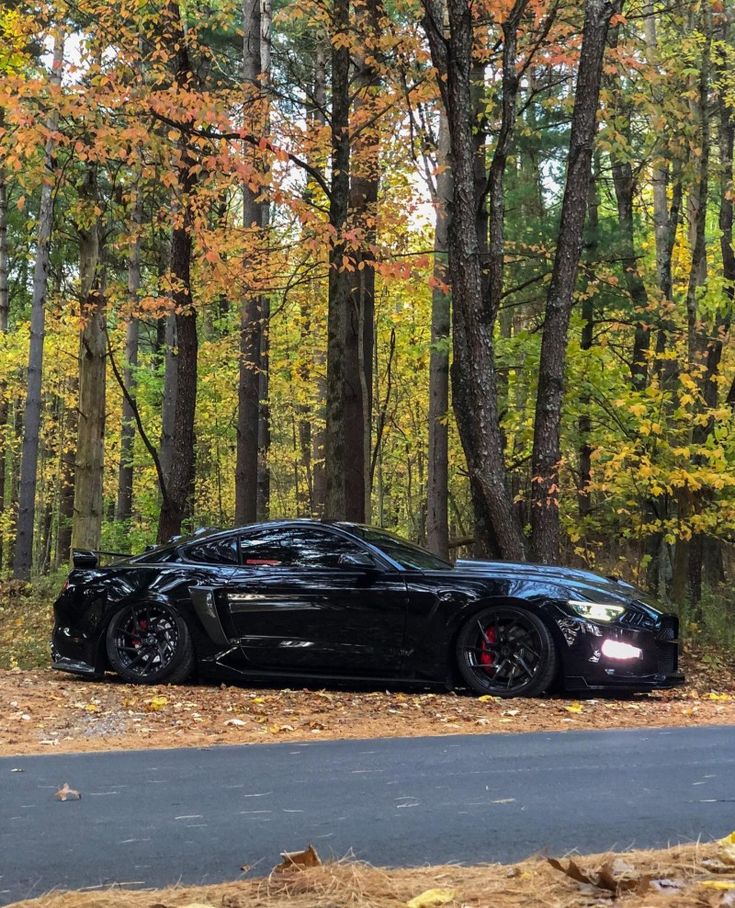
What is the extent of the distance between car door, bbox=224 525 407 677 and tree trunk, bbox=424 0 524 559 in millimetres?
2884

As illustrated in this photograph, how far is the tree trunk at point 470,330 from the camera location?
36.4 ft

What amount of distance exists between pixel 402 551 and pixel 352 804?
4163 mm

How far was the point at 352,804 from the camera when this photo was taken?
193 inches

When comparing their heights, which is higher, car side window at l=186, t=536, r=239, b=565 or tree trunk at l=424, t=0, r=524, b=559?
tree trunk at l=424, t=0, r=524, b=559

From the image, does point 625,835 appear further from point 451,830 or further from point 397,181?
point 397,181

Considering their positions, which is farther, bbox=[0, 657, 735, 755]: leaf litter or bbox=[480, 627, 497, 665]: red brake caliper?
bbox=[480, 627, 497, 665]: red brake caliper

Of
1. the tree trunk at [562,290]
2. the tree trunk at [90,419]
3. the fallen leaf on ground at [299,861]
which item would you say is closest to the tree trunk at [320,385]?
the tree trunk at [90,419]

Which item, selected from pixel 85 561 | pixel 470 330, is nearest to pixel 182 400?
pixel 470 330

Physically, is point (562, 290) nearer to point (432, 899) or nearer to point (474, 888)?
point (474, 888)

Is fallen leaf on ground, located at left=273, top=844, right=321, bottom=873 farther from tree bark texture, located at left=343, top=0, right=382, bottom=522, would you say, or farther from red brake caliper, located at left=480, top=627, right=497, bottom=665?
tree bark texture, located at left=343, top=0, right=382, bottom=522

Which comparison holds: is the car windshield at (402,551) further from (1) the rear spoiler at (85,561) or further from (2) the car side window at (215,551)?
(1) the rear spoiler at (85,561)

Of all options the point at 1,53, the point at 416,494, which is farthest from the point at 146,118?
the point at 416,494

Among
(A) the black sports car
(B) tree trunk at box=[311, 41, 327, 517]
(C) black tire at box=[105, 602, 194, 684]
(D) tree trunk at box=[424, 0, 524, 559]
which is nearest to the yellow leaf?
(A) the black sports car

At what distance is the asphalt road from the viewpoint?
3.99 m
